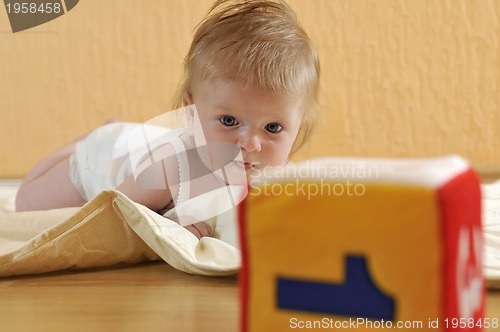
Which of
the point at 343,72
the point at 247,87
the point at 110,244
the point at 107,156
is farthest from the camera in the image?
the point at 343,72

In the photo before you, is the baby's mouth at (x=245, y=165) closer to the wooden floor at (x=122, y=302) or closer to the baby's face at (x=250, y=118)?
the baby's face at (x=250, y=118)

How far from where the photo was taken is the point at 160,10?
2.42 m

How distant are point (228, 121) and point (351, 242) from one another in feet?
2.52

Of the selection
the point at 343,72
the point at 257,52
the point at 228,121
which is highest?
the point at 257,52

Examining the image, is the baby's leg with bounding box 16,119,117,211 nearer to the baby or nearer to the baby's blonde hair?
the baby

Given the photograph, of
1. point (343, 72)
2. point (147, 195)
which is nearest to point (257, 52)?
point (147, 195)

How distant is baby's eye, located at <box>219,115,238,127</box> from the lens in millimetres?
1279

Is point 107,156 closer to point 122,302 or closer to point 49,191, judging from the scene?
point 49,191

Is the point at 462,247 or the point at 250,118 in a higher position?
the point at 462,247

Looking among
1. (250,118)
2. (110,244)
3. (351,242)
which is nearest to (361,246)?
(351,242)

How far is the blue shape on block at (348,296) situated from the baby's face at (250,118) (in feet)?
2.38

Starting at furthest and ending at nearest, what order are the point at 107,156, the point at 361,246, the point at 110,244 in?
the point at 107,156, the point at 110,244, the point at 361,246

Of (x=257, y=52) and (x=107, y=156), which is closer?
(x=257, y=52)

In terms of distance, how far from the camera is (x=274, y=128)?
1299 millimetres
